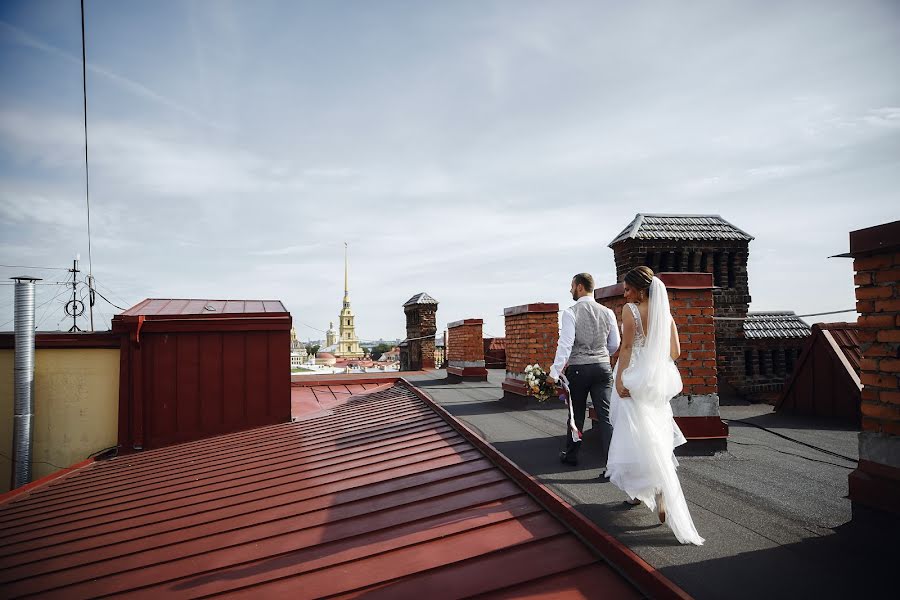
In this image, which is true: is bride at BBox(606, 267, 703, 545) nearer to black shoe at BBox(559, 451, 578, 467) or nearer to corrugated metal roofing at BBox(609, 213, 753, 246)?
black shoe at BBox(559, 451, 578, 467)

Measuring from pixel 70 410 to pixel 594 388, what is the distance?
26.3ft

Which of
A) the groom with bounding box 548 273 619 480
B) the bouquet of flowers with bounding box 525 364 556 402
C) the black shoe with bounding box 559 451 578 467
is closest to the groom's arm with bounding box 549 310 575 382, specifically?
the groom with bounding box 548 273 619 480

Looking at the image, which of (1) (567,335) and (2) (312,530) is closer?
(2) (312,530)

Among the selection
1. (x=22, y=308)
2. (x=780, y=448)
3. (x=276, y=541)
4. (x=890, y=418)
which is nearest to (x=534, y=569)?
(x=276, y=541)

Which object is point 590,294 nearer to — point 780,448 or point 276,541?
point 780,448

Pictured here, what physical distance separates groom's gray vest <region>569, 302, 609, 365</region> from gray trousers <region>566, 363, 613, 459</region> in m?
0.06

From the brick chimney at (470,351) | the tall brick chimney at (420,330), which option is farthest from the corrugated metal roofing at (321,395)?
the tall brick chimney at (420,330)

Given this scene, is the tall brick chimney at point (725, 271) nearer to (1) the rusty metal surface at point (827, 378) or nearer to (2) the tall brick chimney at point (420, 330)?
(1) the rusty metal surface at point (827, 378)

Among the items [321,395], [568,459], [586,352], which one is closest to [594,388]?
[586,352]

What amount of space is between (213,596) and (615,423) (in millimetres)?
2648

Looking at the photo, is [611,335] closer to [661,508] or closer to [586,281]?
[586,281]

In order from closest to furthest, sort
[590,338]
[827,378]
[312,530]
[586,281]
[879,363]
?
[879,363] < [312,530] < [590,338] < [586,281] < [827,378]

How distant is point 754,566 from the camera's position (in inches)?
89.7

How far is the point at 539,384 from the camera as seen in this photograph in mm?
5910
